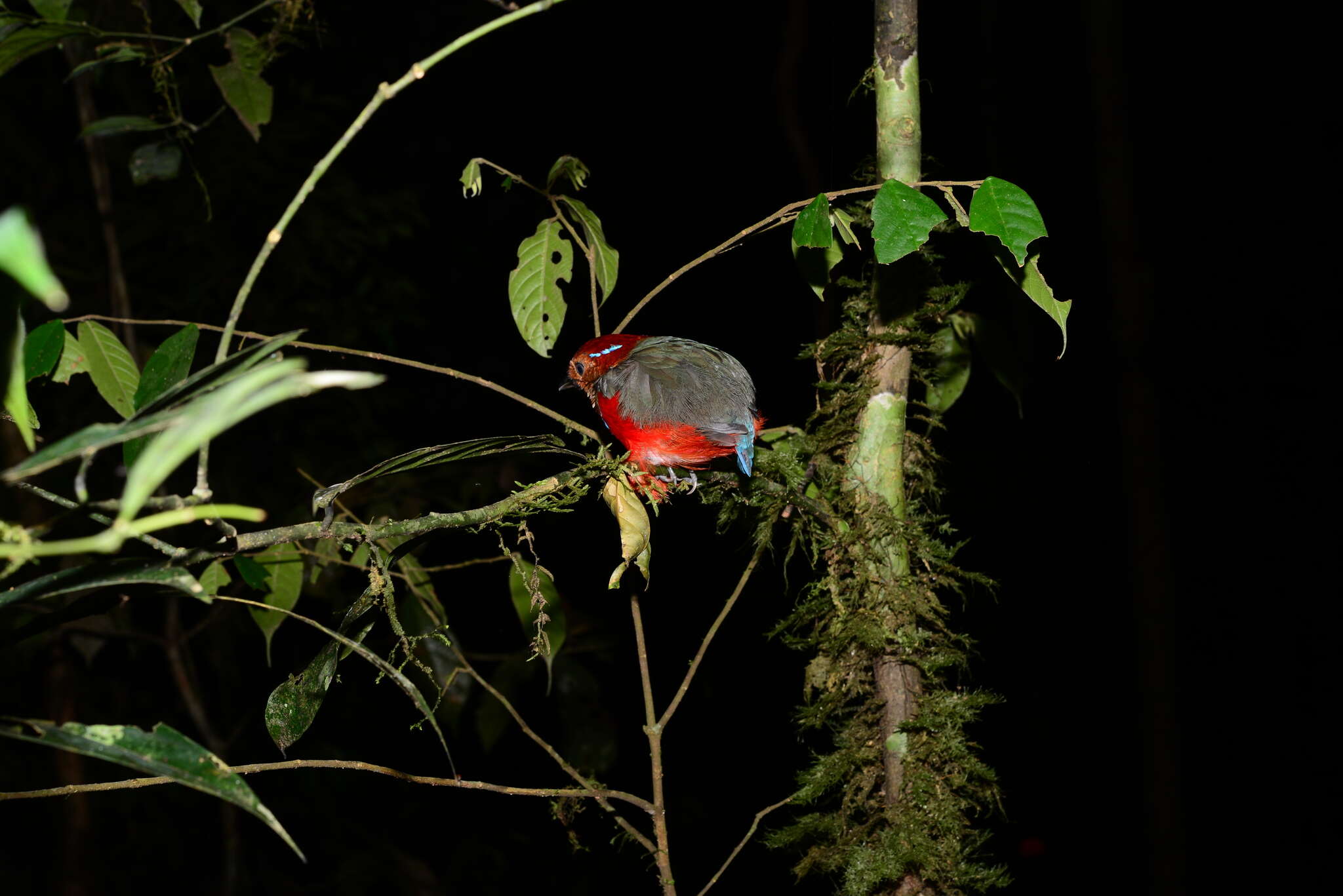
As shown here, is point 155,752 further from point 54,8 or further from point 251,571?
point 54,8

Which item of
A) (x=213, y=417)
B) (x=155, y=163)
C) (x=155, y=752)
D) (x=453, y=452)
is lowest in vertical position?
(x=155, y=752)

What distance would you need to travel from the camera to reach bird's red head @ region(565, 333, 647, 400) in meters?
1.67

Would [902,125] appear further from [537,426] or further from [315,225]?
[315,225]

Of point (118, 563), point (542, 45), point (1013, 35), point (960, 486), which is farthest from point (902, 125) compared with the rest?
point (542, 45)

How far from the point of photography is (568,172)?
4.46 feet

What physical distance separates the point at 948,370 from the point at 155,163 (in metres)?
1.56

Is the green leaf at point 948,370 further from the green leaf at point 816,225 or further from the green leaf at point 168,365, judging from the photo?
the green leaf at point 168,365

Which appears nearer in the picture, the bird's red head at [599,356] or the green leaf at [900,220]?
the green leaf at [900,220]

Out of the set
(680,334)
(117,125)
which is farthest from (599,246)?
(680,334)

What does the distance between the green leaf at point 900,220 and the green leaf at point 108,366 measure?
0.94 metres

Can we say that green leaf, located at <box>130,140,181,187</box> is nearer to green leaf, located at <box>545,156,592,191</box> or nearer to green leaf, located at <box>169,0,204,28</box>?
green leaf, located at <box>169,0,204,28</box>

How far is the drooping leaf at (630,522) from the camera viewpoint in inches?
46.4

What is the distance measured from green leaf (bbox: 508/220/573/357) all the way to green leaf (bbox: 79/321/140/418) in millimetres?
502

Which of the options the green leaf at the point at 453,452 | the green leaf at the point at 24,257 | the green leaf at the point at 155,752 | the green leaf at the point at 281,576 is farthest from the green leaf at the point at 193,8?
the green leaf at the point at 24,257
